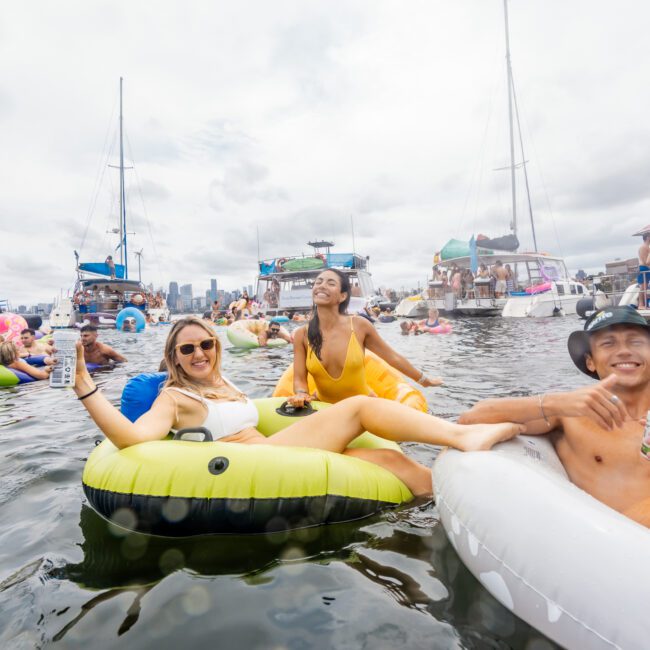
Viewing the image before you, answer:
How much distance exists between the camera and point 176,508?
229cm

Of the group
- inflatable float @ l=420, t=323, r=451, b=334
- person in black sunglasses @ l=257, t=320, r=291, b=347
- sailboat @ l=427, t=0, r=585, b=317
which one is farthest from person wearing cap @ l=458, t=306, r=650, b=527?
sailboat @ l=427, t=0, r=585, b=317

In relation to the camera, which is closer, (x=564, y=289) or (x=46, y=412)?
(x=46, y=412)

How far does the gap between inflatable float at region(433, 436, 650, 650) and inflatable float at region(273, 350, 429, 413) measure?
2121mm

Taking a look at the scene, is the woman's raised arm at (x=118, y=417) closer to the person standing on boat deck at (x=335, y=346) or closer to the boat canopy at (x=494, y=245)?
the person standing on boat deck at (x=335, y=346)

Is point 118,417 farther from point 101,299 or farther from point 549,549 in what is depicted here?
point 101,299

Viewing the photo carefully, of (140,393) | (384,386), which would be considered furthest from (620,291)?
(140,393)

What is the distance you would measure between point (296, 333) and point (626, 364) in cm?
251

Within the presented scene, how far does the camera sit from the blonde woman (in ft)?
24.1

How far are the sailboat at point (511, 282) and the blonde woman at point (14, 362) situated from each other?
1819 centimetres

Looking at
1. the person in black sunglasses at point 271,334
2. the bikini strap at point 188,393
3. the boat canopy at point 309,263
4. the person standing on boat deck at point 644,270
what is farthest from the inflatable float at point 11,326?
the boat canopy at point 309,263

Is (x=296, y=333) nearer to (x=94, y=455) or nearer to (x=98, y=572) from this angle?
(x=94, y=455)

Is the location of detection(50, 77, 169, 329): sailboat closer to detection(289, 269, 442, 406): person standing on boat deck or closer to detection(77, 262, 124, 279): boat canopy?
detection(77, 262, 124, 279): boat canopy

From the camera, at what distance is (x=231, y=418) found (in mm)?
2809

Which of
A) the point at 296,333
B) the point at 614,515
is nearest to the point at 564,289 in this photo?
the point at 296,333
